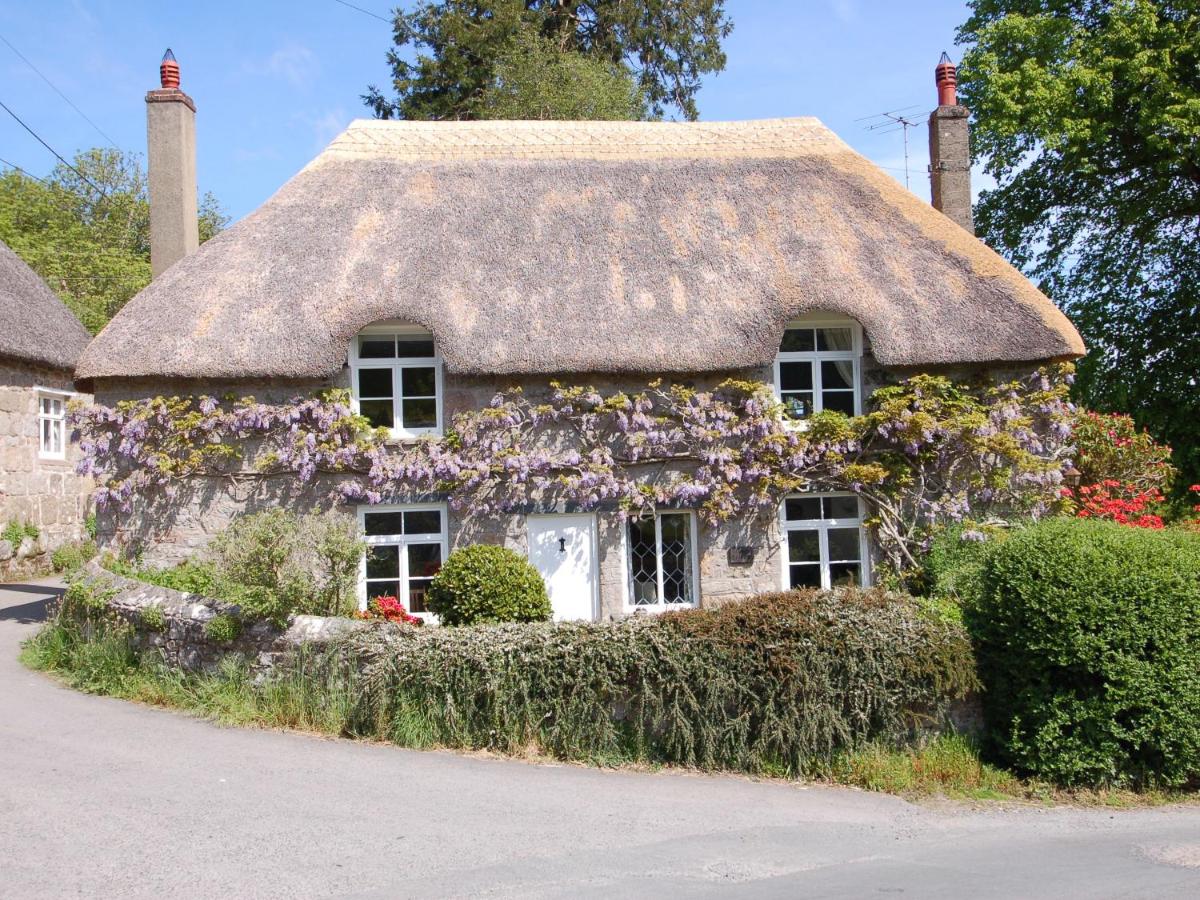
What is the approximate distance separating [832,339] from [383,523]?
6.11m

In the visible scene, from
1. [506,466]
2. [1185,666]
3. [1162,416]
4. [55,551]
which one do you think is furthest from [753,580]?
[55,551]

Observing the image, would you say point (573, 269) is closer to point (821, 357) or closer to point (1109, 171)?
point (821, 357)

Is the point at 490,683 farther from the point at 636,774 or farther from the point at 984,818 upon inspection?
the point at 984,818

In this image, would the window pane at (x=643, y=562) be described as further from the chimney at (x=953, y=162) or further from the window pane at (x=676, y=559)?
the chimney at (x=953, y=162)

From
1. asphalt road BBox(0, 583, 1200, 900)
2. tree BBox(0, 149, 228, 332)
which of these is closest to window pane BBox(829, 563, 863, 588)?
asphalt road BBox(0, 583, 1200, 900)

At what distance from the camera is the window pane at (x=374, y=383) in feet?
38.1

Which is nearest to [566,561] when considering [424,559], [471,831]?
[424,559]

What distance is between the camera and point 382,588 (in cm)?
1145

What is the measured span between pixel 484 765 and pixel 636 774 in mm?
1184

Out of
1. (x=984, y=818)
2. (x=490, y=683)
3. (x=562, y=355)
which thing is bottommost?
(x=984, y=818)

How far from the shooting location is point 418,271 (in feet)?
37.8

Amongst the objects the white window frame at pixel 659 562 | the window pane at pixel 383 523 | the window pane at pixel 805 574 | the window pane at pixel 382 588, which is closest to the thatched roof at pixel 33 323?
the window pane at pixel 383 523

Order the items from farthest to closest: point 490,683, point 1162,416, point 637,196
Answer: point 1162,416 < point 637,196 < point 490,683

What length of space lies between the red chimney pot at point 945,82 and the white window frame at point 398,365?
874 cm
